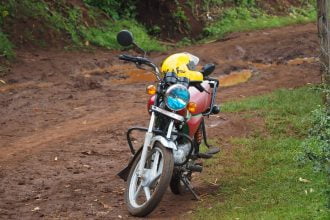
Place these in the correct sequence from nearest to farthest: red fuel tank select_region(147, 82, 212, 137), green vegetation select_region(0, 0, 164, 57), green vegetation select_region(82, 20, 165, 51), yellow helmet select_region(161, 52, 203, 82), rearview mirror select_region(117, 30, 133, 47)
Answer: rearview mirror select_region(117, 30, 133, 47) < yellow helmet select_region(161, 52, 203, 82) < red fuel tank select_region(147, 82, 212, 137) < green vegetation select_region(0, 0, 164, 57) < green vegetation select_region(82, 20, 165, 51)

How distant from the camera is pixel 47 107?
36.0ft

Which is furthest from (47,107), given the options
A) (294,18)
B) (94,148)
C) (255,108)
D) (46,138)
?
(294,18)

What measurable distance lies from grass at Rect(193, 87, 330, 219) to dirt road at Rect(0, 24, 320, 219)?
12.4 inches

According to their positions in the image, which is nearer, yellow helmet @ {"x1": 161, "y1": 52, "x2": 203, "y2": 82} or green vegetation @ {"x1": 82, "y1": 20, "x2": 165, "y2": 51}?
yellow helmet @ {"x1": 161, "y1": 52, "x2": 203, "y2": 82}

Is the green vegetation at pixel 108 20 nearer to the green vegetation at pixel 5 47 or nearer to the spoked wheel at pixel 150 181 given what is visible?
the green vegetation at pixel 5 47

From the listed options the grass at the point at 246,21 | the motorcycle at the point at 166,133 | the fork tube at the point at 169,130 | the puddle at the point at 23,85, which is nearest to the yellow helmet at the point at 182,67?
the motorcycle at the point at 166,133

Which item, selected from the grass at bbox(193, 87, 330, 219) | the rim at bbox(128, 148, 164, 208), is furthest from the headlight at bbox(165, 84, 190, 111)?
the grass at bbox(193, 87, 330, 219)

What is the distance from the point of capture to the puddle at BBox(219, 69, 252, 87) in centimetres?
1361

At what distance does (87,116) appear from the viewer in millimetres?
10383

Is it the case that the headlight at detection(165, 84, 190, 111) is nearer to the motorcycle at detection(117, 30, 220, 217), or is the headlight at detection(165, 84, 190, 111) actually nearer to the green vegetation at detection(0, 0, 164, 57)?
the motorcycle at detection(117, 30, 220, 217)

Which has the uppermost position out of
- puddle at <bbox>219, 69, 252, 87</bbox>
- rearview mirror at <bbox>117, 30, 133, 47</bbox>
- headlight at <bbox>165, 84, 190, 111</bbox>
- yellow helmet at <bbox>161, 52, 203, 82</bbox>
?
rearview mirror at <bbox>117, 30, 133, 47</bbox>

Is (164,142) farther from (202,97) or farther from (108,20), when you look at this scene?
(108,20)

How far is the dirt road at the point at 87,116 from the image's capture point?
627cm

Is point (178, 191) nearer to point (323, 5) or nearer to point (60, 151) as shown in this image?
point (60, 151)
